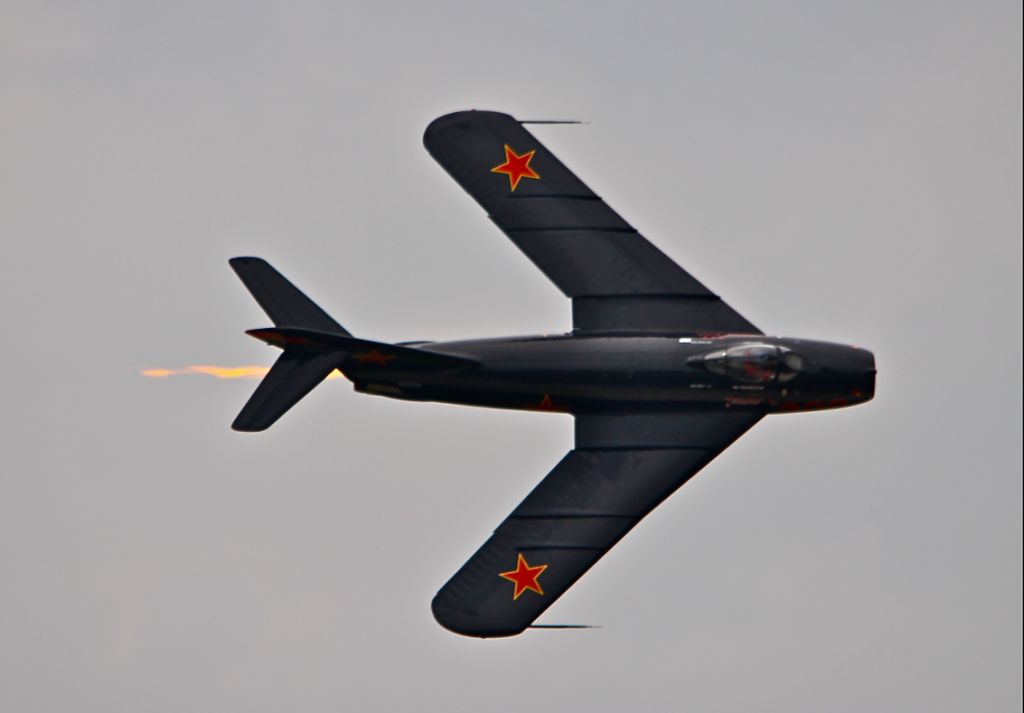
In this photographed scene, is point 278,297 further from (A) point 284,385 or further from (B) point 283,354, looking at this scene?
(A) point 284,385

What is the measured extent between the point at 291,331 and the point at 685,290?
26.4ft

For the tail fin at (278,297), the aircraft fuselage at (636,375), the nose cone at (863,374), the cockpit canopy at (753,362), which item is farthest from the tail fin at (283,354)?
the nose cone at (863,374)

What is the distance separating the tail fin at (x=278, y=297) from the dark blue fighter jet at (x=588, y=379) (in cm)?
3

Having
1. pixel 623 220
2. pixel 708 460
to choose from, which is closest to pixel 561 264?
pixel 623 220

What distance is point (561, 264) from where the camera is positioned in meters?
48.5

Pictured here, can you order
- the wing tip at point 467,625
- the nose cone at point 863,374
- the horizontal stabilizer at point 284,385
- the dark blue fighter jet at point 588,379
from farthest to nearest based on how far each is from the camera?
the nose cone at point 863,374
the dark blue fighter jet at point 588,379
the horizontal stabilizer at point 284,385
the wing tip at point 467,625

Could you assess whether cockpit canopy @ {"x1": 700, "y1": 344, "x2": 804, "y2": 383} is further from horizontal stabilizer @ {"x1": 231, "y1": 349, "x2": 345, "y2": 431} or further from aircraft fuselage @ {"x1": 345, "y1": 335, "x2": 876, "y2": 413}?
horizontal stabilizer @ {"x1": 231, "y1": 349, "x2": 345, "y2": 431}

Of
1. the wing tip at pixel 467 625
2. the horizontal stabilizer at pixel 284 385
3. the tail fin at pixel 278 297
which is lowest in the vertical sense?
the wing tip at pixel 467 625

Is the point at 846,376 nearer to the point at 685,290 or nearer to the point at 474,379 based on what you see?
the point at 685,290

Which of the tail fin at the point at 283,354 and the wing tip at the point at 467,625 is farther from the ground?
the tail fin at the point at 283,354

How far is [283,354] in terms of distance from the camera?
47.3 m

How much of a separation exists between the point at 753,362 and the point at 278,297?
9.55 meters

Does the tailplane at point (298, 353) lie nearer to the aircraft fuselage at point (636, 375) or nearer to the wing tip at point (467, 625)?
the aircraft fuselage at point (636, 375)

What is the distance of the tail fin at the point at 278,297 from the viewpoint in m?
47.5
